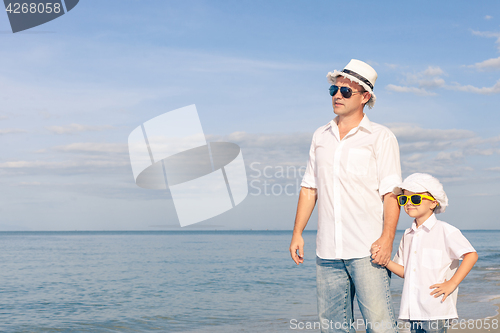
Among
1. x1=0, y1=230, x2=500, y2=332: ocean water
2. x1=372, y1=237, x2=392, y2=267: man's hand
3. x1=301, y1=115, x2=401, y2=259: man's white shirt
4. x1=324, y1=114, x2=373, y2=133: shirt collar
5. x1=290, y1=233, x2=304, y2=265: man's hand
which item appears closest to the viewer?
x1=372, y1=237, x2=392, y2=267: man's hand

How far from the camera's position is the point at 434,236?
8.93 ft

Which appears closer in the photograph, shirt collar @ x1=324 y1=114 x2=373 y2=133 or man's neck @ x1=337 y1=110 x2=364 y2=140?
shirt collar @ x1=324 y1=114 x2=373 y2=133

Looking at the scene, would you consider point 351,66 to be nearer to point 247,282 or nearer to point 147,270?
point 247,282

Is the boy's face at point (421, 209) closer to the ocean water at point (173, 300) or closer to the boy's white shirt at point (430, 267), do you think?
the boy's white shirt at point (430, 267)

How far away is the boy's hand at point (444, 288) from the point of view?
2600 mm

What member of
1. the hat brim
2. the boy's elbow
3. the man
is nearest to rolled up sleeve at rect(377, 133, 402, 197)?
the man

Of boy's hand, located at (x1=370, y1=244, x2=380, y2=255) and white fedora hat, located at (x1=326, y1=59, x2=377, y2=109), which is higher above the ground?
white fedora hat, located at (x1=326, y1=59, x2=377, y2=109)

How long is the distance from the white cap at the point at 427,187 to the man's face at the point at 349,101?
572 mm

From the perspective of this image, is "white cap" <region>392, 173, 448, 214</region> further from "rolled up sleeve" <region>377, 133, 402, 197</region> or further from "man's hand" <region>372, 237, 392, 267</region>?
"man's hand" <region>372, 237, 392, 267</region>

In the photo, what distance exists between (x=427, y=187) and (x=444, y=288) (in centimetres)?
64

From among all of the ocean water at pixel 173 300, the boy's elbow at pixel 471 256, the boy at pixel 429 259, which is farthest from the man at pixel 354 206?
the ocean water at pixel 173 300

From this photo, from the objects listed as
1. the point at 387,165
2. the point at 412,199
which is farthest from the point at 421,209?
the point at 387,165

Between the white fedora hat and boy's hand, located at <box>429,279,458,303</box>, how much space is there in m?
1.26

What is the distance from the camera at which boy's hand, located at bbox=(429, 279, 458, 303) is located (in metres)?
2.60
